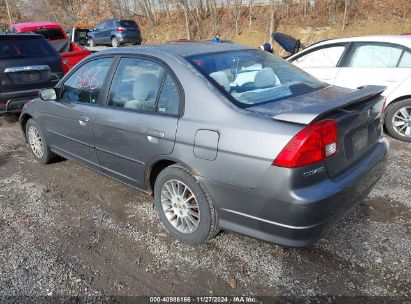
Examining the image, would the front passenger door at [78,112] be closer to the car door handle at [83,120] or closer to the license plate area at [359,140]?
the car door handle at [83,120]

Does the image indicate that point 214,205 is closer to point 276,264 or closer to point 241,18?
point 276,264

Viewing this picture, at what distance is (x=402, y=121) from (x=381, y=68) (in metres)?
0.86

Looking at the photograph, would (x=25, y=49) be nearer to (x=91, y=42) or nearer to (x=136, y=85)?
(x=136, y=85)

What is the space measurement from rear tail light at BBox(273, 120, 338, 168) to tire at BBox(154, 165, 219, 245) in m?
0.75

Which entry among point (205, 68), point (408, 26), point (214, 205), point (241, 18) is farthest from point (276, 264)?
point (241, 18)

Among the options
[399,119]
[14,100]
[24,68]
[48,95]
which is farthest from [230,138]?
[24,68]

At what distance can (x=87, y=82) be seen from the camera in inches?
157

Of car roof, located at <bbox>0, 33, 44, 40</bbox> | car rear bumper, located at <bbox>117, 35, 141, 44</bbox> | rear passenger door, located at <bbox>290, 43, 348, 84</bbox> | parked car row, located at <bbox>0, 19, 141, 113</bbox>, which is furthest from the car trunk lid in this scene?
car rear bumper, located at <bbox>117, 35, 141, 44</bbox>

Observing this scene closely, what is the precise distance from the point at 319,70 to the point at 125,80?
371 centimetres

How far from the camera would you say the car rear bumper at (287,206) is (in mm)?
2342

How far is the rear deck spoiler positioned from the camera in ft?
7.68

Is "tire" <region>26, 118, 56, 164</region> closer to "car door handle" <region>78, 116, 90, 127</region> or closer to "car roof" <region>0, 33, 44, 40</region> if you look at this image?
"car door handle" <region>78, 116, 90, 127</region>

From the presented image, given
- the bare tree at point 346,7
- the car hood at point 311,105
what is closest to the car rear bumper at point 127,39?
the bare tree at point 346,7

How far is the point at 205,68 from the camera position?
2986mm
